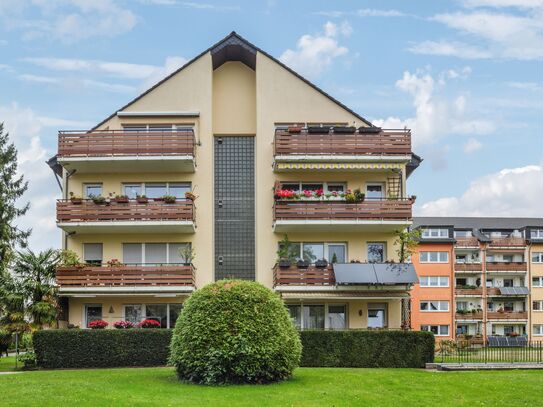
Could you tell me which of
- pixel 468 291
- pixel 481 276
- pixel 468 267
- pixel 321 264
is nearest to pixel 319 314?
pixel 321 264

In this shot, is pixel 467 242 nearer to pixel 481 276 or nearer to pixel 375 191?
pixel 481 276

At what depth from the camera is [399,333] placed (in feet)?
113

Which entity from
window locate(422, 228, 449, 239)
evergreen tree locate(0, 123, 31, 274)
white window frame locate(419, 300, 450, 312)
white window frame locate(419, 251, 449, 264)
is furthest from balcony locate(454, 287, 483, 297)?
evergreen tree locate(0, 123, 31, 274)

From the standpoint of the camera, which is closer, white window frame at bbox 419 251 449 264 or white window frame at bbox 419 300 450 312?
white window frame at bbox 419 300 450 312

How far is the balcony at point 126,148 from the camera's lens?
38.7m

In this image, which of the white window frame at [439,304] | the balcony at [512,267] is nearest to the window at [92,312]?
the white window frame at [439,304]

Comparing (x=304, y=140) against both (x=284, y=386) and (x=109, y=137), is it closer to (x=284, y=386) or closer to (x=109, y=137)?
(x=109, y=137)

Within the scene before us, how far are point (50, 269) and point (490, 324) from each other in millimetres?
66310

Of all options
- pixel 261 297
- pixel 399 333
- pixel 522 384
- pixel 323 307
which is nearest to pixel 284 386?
pixel 261 297

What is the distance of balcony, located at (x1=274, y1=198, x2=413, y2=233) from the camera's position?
38531 millimetres

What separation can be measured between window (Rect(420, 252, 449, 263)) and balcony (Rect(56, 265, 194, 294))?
53.9 m

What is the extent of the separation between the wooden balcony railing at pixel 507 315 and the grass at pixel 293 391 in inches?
2558

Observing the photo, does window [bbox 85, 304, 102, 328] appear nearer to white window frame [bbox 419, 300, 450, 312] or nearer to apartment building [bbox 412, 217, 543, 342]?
apartment building [bbox 412, 217, 543, 342]

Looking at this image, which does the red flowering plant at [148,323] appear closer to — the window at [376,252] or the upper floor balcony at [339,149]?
the upper floor balcony at [339,149]
